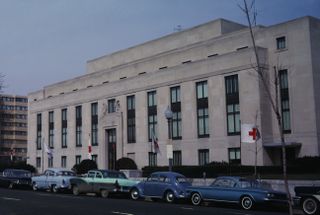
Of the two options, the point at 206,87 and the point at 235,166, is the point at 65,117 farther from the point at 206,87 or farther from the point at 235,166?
the point at 235,166

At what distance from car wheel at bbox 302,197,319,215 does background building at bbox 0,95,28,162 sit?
125 metres

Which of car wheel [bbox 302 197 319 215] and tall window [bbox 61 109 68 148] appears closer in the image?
car wheel [bbox 302 197 319 215]

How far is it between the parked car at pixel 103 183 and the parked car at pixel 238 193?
21.0 ft

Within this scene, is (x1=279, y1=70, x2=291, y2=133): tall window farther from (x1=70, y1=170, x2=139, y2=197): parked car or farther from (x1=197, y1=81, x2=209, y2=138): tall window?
(x1=70, y1=170, x2=139, y2=197): parked car

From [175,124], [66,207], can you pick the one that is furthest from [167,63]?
[66,207]

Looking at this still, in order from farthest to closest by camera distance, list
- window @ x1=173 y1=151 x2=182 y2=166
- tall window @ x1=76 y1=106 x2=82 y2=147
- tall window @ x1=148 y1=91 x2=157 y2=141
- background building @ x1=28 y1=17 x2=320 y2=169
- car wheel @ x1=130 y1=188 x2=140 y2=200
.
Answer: tall window @ x1=76 y1=106 x2=82 y2=147
tall window @ x1=148 y1=91 x2=157 y2=141
window @ x1=173 y1=151 x2=182 y2=166
background building @ x1=28 y1=17 x2=320 y2=169
car wheel @ x1=130 y1=188 x2=140 y2=200

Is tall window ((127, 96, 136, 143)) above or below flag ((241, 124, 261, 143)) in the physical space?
above

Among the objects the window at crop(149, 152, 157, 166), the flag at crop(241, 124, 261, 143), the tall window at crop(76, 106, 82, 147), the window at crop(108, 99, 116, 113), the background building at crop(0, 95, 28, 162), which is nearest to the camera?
the flag at crop(241, 124, 261, 143)

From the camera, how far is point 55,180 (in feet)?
112

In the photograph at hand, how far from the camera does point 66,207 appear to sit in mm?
21031

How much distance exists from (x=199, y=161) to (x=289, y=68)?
1280 centimetres

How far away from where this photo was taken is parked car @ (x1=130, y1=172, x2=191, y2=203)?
2533 cm

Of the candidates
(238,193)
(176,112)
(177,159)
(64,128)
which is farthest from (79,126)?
(238,193)

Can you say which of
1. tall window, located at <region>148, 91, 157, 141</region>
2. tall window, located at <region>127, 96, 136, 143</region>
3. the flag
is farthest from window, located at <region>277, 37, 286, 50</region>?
tall window, located at <region>127, 96, 136, 143</region>
